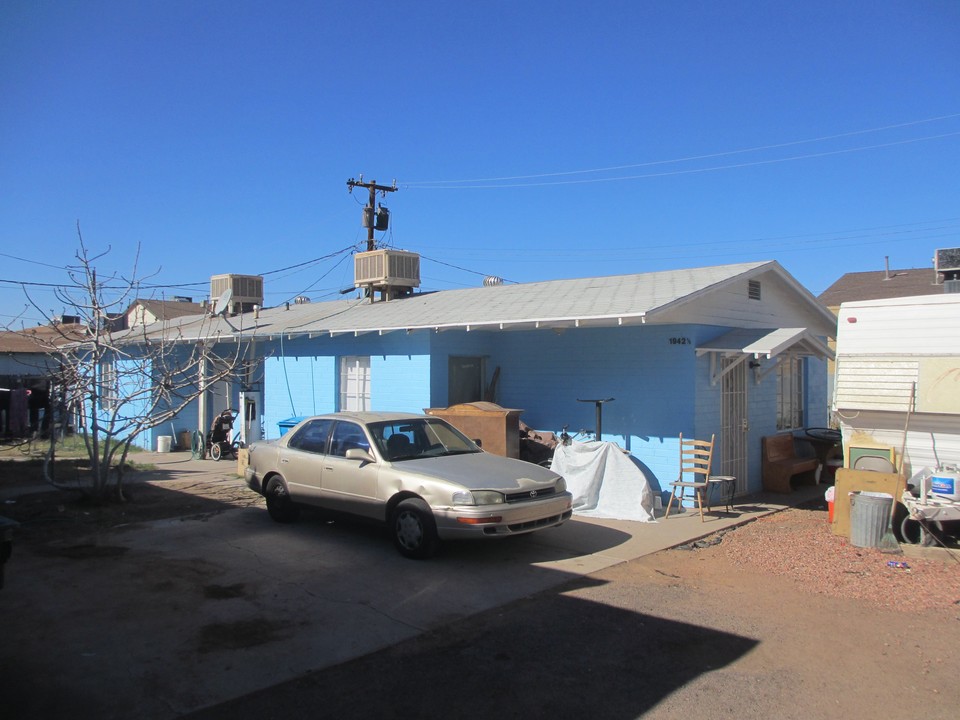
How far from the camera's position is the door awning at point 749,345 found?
10.4m

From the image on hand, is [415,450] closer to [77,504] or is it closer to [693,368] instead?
[693,368]

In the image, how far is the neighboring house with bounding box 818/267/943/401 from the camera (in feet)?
78.6

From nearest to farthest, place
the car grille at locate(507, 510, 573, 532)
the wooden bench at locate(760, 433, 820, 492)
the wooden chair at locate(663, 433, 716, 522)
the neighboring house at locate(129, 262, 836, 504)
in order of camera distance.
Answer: the car grille at locate(507, 510, 573, 532)
the wooden chair at locate(663, 433, 716, 522)
the neighboring house at locate(129, 262, 836, 504)
the wooden bench at locate(760, 433, 820, 492)

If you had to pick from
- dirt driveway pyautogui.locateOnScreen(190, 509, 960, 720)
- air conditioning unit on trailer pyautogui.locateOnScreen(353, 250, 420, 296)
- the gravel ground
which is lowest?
dirt driveway pyautogui.locateOnScreen(190, 509, 960, 720)

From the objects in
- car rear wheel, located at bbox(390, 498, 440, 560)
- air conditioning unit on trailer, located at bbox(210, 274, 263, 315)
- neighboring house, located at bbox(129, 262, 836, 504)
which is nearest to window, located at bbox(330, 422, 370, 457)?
car rear wheel, located at bbox(390, 498, 440, 560)

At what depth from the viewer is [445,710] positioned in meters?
4.20

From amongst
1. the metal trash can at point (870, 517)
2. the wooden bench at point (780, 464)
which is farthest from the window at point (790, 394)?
the metal trash can at point (870, 517)

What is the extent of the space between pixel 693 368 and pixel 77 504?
351 inches

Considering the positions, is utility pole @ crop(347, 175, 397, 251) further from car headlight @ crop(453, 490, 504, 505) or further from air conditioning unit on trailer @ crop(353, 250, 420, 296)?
car headlight @ crop(453, 490, 504, 505)

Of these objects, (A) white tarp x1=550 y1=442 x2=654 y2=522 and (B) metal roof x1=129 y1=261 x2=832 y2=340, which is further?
(B) metal roof x1=129 y1=261 x2=832 y2=340

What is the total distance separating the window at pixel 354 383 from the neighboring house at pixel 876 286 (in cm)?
1630

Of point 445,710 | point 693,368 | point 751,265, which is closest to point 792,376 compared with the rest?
point 751,265

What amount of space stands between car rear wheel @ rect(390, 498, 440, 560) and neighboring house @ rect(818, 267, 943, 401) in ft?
65.2

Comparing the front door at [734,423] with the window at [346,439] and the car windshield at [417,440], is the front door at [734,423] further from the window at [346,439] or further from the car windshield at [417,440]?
the window at [346,439]
